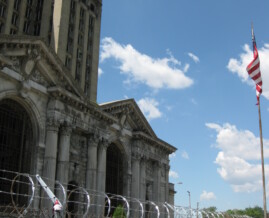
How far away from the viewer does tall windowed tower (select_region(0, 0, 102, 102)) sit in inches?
2441

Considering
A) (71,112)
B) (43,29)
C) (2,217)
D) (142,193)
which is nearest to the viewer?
(2,217)

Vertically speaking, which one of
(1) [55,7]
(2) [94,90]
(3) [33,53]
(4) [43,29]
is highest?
(1) [55,7]

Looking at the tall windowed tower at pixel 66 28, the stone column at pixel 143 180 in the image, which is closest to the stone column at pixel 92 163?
the stone column at pixel 143 180

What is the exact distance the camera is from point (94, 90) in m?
71.7

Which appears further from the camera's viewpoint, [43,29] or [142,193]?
[43,29]

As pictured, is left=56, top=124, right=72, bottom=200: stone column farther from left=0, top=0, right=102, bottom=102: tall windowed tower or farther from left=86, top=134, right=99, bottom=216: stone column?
left=0, top=0, right=102, bottom=102: tall windowed tower

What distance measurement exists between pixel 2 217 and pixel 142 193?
1995cm

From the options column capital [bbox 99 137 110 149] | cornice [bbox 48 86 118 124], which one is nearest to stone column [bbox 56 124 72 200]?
cornice [bbox 48 86 118 124]

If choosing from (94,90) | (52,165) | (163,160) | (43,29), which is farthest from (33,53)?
(94,90)

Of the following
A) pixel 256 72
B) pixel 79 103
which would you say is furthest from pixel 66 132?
pixel 256 72

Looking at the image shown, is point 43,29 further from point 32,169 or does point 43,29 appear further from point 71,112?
point 32,169

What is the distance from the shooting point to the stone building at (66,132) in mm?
30047

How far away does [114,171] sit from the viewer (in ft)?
140

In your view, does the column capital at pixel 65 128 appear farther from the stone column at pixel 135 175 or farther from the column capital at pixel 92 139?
the stone column at pixel 135 175
